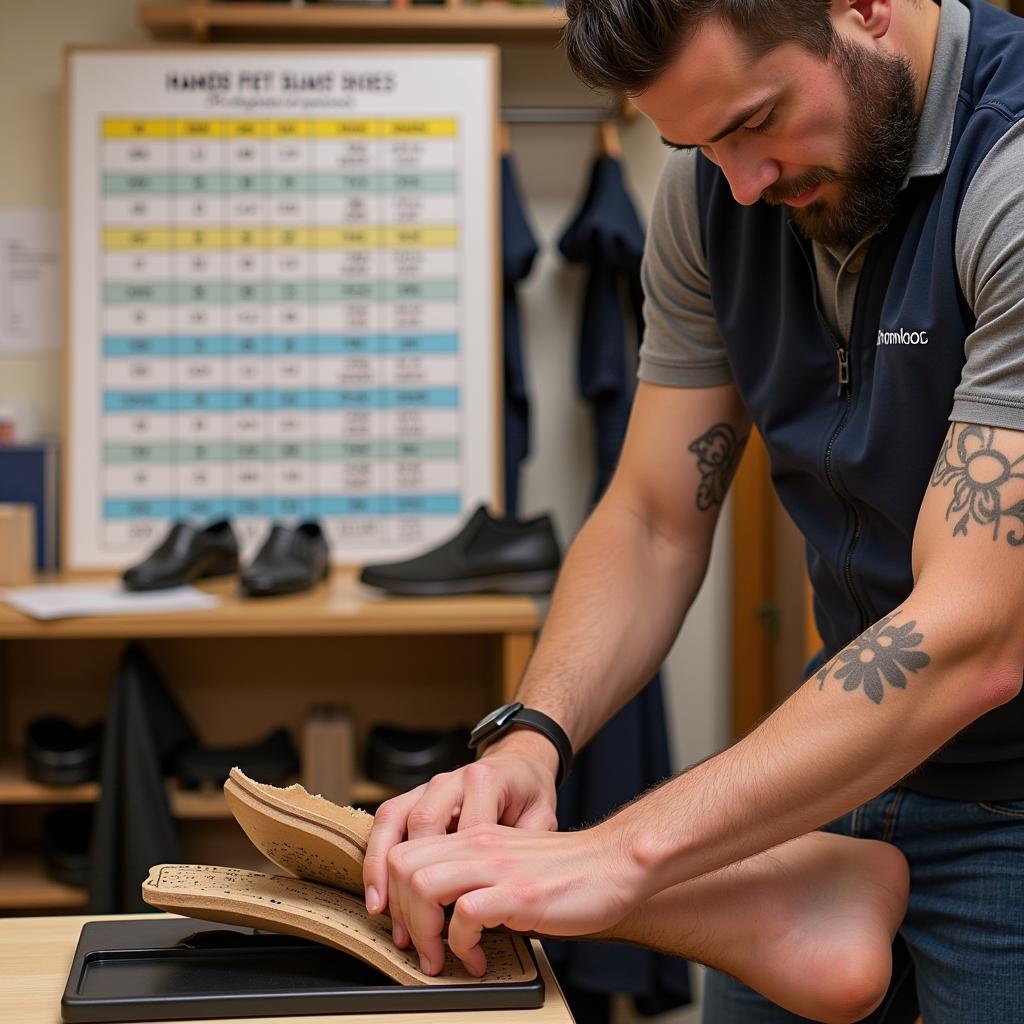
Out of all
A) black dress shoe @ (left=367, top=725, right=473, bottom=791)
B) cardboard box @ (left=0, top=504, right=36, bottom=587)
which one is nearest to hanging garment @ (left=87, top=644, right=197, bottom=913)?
cardboard box @ (left=0, top=504, right=36, bottom=587)

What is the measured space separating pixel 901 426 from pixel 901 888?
38cm

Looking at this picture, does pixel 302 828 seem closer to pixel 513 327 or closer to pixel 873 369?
pixel 873 369

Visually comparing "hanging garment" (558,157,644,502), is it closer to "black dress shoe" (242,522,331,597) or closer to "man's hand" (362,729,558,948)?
"black dress shoe" (242,522,331,597)

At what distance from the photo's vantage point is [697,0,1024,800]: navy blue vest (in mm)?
1027

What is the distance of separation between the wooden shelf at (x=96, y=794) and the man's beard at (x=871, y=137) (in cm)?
157

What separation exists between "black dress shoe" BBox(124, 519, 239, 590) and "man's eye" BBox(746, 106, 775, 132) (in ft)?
5.25

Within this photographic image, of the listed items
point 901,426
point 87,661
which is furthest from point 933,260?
point 87,661

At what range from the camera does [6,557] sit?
7.79 ft

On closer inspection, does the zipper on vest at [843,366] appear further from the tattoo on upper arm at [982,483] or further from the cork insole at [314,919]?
the cork insole at [314,919]

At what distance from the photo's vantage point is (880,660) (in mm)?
912

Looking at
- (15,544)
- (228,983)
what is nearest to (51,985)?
(228,983)

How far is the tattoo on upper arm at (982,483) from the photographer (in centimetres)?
90

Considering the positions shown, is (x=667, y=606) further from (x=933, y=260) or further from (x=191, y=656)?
(x=191, y=656)

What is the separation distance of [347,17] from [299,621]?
1.25m
